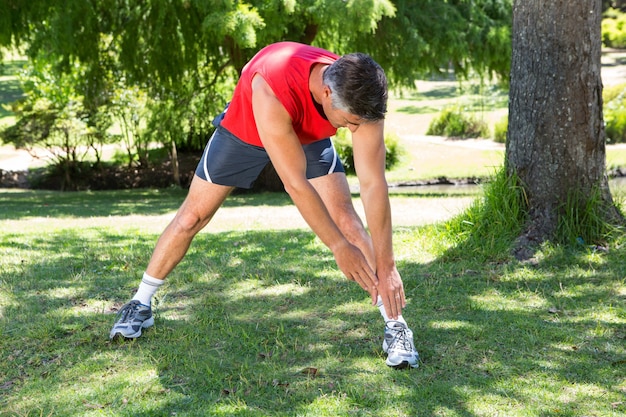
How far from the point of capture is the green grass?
3.45 m

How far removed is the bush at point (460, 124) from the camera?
22.1 m

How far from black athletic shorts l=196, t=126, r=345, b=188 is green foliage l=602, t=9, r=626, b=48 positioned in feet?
105

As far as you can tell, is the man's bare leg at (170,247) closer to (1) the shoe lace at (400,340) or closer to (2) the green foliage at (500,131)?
(1) the shoe lace at (400,340)

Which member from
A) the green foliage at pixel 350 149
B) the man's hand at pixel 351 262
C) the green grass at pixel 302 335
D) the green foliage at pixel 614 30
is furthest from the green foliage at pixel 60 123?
the green foliage at pixel 614 30

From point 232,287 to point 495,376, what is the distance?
6.89 feet

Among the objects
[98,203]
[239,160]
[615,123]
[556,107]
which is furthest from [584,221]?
[615,123]

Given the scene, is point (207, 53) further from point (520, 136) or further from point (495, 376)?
point (495, 376)

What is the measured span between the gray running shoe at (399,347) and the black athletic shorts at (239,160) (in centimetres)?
89

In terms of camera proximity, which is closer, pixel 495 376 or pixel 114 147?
pixel 495 376

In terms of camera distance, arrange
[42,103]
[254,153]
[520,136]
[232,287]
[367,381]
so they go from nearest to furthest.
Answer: [367,381] < [254,153] < [232,287] < [520,136] < [42,103]

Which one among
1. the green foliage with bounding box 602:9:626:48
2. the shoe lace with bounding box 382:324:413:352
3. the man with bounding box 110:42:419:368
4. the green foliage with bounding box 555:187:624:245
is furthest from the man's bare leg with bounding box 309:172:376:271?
the green foliage with bounding box 602:9:626:48

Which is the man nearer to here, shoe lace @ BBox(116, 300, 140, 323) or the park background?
shoe lace @ BBox(116, 300, 140, 323)

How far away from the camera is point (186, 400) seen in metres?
3.46

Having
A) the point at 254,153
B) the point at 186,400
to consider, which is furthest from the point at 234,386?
the point at 254,153
